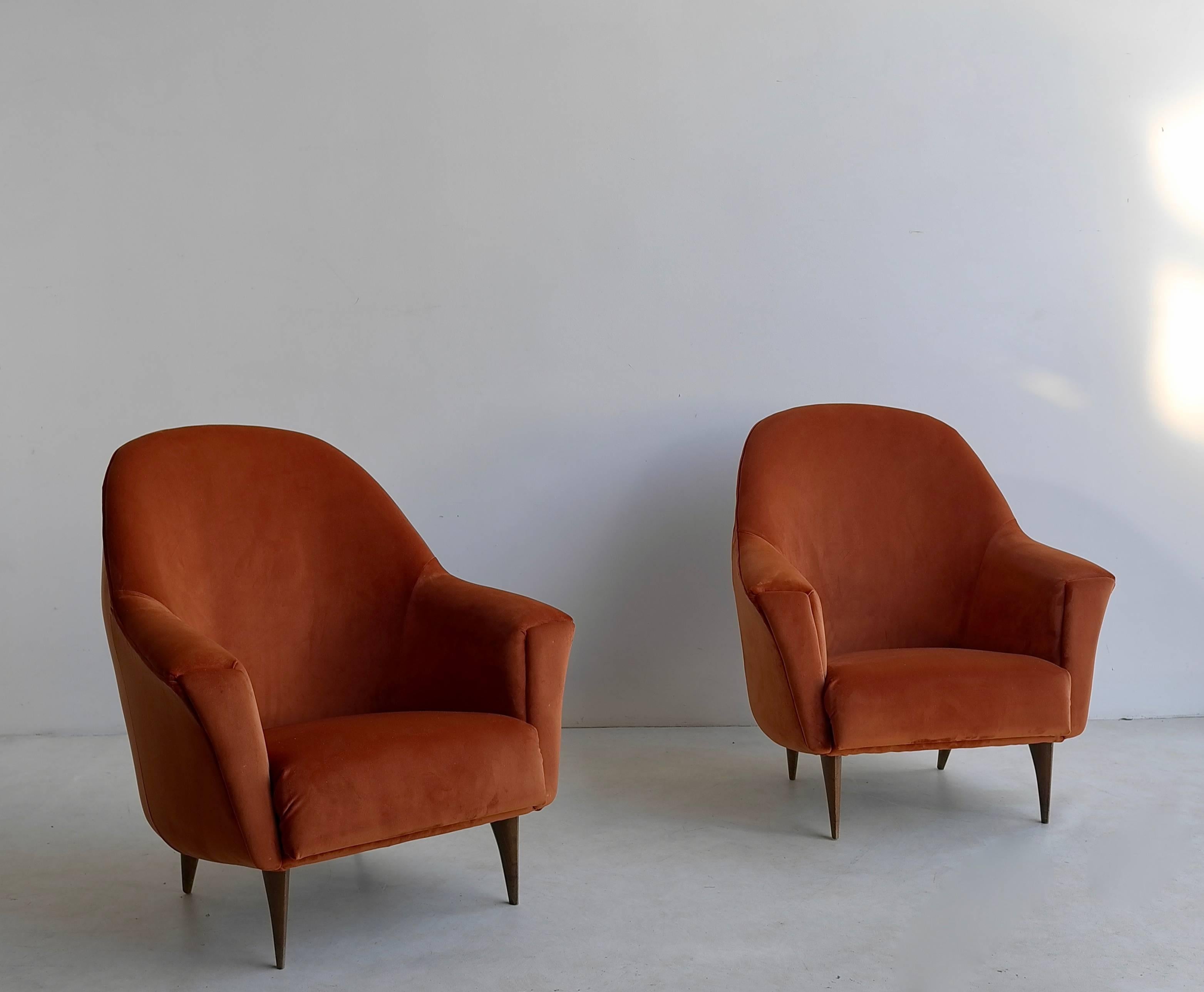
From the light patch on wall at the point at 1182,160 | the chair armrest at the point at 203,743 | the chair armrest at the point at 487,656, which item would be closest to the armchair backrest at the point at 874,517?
the chair armrest at the point at 487,656

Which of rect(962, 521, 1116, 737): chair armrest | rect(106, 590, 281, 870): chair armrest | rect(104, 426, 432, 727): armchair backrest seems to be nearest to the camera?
rect(106, 590, 281, 870): chair armrest

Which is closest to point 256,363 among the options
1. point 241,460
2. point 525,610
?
point 241,460

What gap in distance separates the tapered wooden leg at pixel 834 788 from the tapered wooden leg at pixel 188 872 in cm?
132

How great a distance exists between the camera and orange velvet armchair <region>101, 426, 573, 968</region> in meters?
1.75

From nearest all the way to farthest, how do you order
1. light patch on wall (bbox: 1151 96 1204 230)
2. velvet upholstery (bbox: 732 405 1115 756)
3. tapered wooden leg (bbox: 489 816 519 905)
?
tapered wooden leg (bbox: 489 816 519 905)
velvet upholstery (bbox: 732 405 1115 756)
light patch on wall (bbox: 1151 96 1204 230)

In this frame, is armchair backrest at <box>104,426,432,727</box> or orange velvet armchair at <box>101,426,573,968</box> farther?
armchair backrest at <box>104,426,432,727</box>

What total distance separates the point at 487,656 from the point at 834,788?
851 millimetres

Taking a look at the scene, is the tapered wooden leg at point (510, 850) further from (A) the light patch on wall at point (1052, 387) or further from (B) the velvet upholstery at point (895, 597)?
(A) the light patch on wall at point (1052, 387)

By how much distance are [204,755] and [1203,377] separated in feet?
10.3

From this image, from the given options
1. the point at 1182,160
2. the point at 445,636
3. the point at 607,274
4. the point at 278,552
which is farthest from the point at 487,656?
the point at 1182,160

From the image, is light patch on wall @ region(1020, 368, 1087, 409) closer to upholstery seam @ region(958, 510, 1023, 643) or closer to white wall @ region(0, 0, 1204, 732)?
white wall @ region(0, 0, 1204, 732)

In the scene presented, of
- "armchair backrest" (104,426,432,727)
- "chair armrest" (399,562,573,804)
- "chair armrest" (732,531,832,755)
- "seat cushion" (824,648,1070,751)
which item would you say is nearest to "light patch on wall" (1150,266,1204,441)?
"seat cushion" (824,648,1070,751)

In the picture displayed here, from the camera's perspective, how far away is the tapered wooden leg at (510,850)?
6.63ft

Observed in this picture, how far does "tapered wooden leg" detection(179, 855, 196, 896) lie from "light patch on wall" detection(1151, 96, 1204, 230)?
10.7 ft
